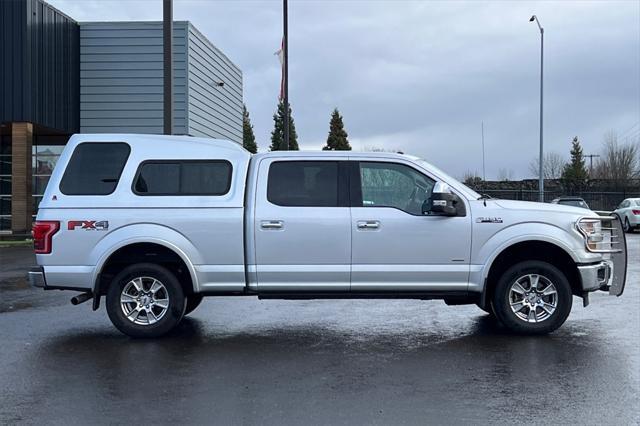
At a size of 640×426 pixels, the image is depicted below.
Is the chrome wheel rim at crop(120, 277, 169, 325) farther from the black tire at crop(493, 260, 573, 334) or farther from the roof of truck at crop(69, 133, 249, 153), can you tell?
the black tire at crop(493, 260, 573, 334)

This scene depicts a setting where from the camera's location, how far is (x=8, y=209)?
2691 cm

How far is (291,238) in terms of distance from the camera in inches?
301

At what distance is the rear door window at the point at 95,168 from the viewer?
7.75m

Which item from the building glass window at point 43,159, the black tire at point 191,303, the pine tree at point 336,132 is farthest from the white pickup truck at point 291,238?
the pine tree at point 336,132

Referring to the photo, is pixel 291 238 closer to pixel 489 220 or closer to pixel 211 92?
pixel 489 220

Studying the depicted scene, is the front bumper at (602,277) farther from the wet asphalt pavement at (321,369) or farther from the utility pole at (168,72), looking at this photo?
the utility pole at (168,72)

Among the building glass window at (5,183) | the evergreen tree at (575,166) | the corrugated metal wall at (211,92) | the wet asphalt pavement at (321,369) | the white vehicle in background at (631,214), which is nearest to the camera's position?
the wet asphalt pavement at (321,369)

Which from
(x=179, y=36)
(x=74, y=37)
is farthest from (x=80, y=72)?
(x=179, y=36)

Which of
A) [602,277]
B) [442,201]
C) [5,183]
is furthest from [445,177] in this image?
[5,183]

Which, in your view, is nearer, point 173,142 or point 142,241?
point 142,241

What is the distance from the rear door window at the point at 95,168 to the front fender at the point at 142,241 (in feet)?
1.71

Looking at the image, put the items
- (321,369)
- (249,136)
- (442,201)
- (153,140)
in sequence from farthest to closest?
(249,136) < (153,140) < (442,201) < (321,369)

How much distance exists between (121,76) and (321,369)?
2149 centimetres

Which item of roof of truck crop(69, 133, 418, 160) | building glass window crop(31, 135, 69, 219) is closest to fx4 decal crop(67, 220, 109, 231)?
roof of truck crop(69, 133, 418, 160)
